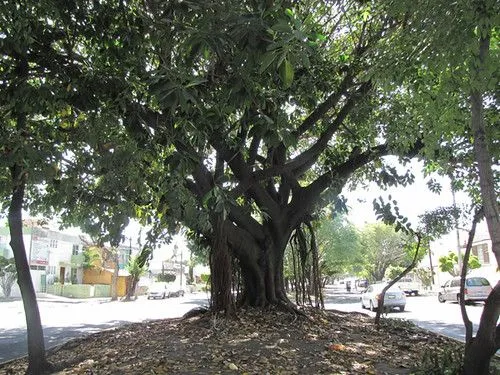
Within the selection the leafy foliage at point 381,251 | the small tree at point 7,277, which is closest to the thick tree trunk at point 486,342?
the small tree at point 7,277

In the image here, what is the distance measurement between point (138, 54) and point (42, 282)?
1803 inches

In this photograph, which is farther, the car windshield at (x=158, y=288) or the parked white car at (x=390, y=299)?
the car windshield at (x=158, y=288)

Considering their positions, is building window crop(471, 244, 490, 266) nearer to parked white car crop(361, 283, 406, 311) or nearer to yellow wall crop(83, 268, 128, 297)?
parked white car crop(361, 283, 406, 311)

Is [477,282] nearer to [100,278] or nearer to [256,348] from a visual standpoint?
[256,348]

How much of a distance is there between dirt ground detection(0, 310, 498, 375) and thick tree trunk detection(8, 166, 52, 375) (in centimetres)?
34

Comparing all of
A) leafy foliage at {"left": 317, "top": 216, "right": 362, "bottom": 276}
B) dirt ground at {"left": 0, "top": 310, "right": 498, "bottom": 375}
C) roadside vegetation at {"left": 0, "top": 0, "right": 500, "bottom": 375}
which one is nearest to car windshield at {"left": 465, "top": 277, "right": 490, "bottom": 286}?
leafy foliage at {"left": 317, "top": 216, "right": 362, "bottom": 276}

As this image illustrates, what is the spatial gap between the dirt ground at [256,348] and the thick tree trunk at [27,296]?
34 cm

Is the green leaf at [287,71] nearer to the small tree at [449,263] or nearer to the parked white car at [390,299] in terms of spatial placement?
the parked white car at [390,299]

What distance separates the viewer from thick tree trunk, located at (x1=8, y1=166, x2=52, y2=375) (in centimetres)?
789

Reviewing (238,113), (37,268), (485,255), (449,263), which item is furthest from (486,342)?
(37,268)

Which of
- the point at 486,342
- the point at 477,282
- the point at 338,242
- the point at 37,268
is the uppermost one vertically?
the point at 338,242

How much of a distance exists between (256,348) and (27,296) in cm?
372

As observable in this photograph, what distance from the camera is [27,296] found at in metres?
8.07

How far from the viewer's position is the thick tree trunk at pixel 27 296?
7.89 meters
